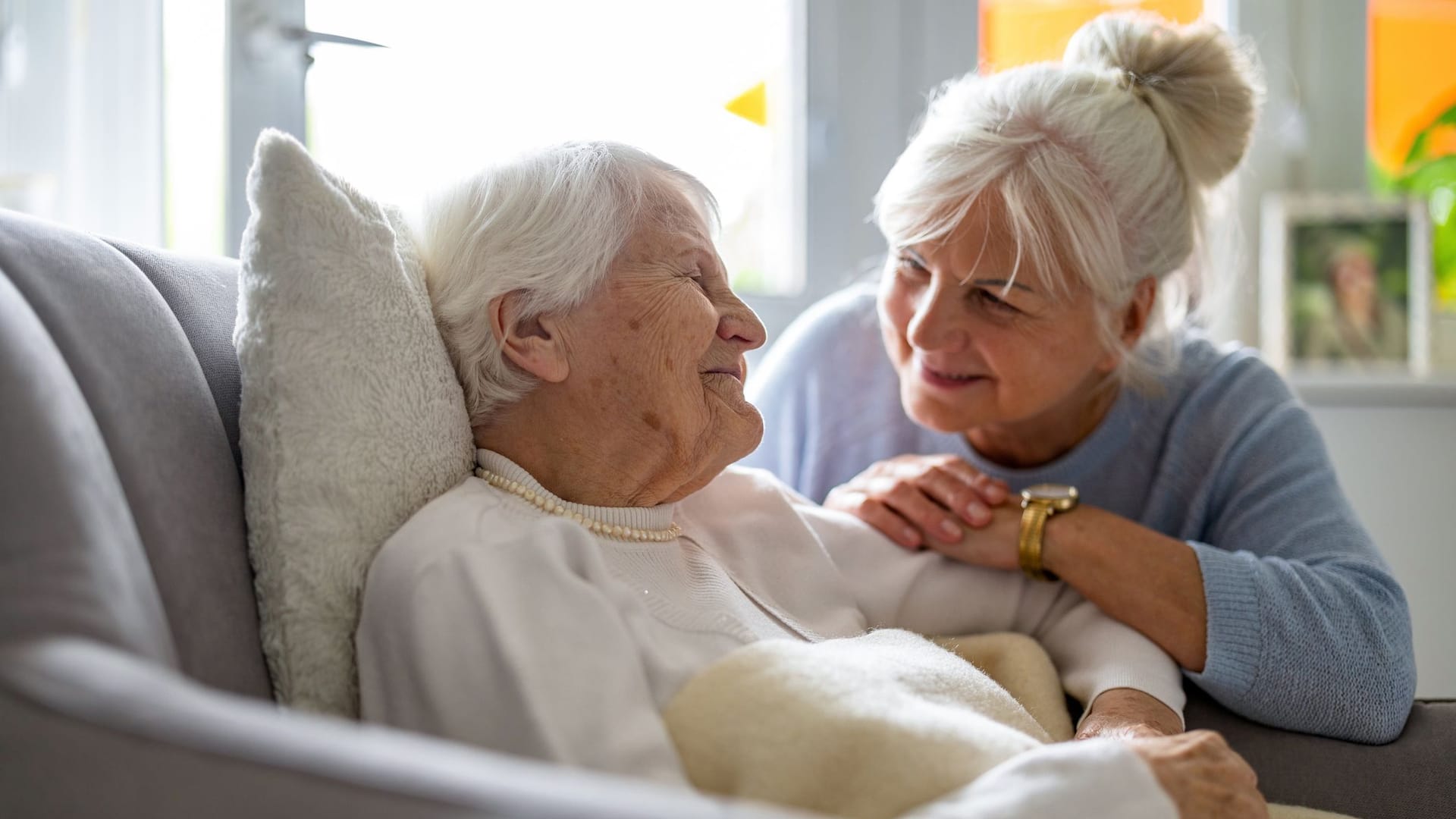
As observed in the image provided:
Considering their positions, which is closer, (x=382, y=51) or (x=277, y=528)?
(x=277, y=528)

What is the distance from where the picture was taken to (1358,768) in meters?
1.33

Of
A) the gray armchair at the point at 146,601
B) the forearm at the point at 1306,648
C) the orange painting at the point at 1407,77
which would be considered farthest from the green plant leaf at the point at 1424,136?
the gray armchair at the point at 146,601

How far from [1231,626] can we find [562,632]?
0.87 meters

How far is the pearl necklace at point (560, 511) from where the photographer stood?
1.18 m

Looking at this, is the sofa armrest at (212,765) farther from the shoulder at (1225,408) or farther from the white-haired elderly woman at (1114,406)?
the shoulder at (1225,408)

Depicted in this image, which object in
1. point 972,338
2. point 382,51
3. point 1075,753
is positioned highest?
point 382,51

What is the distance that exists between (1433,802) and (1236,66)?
1041 millimetres

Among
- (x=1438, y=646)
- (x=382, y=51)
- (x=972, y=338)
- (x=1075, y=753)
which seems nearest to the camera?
(x=1075, y=753)

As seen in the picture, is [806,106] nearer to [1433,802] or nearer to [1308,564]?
[1308,564]

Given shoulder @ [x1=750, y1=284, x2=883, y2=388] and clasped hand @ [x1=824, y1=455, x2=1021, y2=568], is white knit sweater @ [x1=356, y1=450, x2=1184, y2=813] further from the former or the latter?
shoulder @ [x1=750, y1=284, x2=883, y2=388]

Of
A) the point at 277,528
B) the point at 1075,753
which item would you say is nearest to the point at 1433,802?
the point at 1075,753

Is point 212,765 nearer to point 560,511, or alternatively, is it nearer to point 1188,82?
point 560,511

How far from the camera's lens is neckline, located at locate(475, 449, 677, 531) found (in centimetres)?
119

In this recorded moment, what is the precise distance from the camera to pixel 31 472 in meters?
0.79
